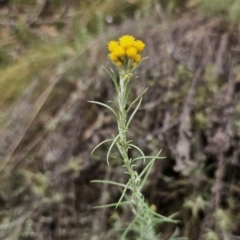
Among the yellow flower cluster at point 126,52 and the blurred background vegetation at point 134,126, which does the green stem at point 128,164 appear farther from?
the blurred background vegetation at point 134,126

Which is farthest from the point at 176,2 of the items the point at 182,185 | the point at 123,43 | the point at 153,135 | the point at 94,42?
the point at 123,43

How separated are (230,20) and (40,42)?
32.2 inches

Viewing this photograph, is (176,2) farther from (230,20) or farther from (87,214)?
(87,214)

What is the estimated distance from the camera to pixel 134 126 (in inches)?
64.0

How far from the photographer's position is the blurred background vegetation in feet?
4.91

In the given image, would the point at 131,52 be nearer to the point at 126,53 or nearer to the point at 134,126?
the point at 126,53

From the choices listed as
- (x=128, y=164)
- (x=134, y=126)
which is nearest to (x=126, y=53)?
(x=128, y=164)

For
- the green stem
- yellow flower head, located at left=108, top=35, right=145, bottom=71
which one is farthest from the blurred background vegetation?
yellow flower head, located at left=108, top=35, right=145, bottom=71

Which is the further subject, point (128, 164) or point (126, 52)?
point (128, 164)

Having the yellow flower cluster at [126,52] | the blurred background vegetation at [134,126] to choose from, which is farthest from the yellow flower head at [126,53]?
the blurred background vegetation at [134,126]

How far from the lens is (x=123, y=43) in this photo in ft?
2.97

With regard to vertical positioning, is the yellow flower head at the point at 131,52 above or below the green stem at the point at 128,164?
above

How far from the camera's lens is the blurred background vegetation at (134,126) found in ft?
4.91

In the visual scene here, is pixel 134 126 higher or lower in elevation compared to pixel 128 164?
lower
